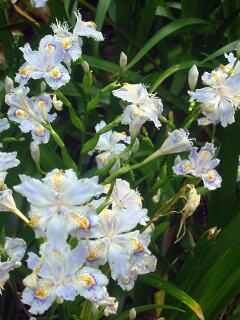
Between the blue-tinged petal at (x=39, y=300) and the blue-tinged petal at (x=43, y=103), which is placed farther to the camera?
the blue-tinged petal at (x=43, y=103)

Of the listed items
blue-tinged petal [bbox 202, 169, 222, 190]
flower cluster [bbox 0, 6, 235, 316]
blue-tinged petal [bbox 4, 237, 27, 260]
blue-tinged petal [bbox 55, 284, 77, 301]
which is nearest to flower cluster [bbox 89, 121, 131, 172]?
flower cluster [bbox 0, 6, 235, 316]

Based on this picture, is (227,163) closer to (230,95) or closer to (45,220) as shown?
(230,95)

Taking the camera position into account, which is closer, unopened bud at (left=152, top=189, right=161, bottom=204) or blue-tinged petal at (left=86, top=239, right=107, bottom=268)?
blue-tinged petal at (left=86, top=239, right=107, bottom=268)

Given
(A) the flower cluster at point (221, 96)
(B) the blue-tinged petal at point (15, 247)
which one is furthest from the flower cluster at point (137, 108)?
(B) the blue-tinged petal at point (15, 247)

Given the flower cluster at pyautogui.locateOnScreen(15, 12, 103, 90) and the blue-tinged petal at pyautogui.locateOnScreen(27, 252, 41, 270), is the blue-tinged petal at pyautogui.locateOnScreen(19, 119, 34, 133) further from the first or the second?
the blue-tinged petal at pyautogui.locateOnScreen(27, 252, 41, 270)

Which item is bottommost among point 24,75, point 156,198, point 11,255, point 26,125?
point 156,198

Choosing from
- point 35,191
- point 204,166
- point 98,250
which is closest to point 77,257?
point 98,250

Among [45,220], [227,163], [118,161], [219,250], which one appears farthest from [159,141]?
[45,220]

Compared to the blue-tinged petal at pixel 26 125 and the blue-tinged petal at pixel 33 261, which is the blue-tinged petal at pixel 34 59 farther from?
the blue-tinged petal at pixel 33 261

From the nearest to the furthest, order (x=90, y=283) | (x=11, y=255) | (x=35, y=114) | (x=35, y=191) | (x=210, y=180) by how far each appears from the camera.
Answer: (x=35, y=191)
(x=90, y=283)
(x=11, y=255)
(x=35, y=114)
(x=210, y=180)

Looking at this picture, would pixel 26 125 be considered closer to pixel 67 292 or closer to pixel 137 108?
pixel 137 108

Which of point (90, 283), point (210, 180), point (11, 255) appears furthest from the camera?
point (210, 180)
